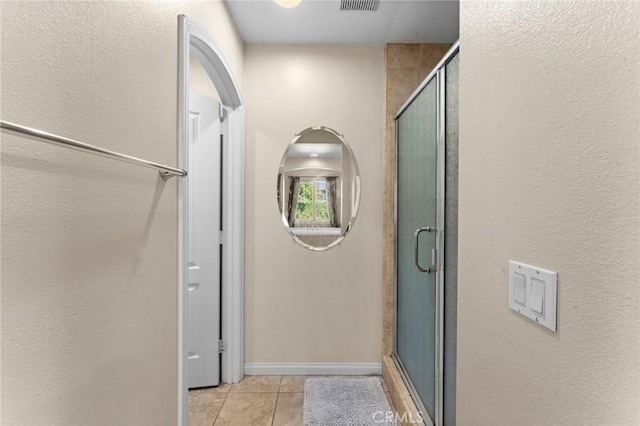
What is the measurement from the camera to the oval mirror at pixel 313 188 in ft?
8.69

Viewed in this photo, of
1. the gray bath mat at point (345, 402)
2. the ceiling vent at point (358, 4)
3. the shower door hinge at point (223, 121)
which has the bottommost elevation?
the gray bath mat at point (345, 402)

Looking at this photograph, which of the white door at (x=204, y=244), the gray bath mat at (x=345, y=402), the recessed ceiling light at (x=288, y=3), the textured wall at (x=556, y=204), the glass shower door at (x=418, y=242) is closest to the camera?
the textured wall at (x=556, y=204)

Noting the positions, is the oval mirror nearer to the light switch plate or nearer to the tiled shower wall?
the tiled shower wall

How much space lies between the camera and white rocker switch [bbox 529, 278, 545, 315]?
0.71 meters

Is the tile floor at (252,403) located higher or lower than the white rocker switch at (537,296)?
lower

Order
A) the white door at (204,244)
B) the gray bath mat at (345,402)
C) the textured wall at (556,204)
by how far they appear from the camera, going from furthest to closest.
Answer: the white door at (204,244) < the gray bath mat at (345,402) < the textured wall at (556,204)

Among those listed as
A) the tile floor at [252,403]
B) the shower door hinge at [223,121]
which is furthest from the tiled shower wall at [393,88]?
the shower door hinge at [223,121]

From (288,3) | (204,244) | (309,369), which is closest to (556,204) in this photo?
(288,3)

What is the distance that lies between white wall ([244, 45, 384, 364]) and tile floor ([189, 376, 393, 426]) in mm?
200

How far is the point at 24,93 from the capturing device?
0.66m

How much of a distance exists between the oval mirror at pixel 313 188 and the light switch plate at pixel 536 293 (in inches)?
72.9

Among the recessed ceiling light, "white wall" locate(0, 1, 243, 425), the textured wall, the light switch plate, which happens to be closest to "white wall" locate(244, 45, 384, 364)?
the recessed ceiling light

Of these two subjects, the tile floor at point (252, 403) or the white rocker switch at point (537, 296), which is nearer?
the white rocker switch at point (537, 296)

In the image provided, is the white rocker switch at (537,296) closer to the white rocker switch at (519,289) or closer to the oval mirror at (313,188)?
the white rocker switch at (519,289)
